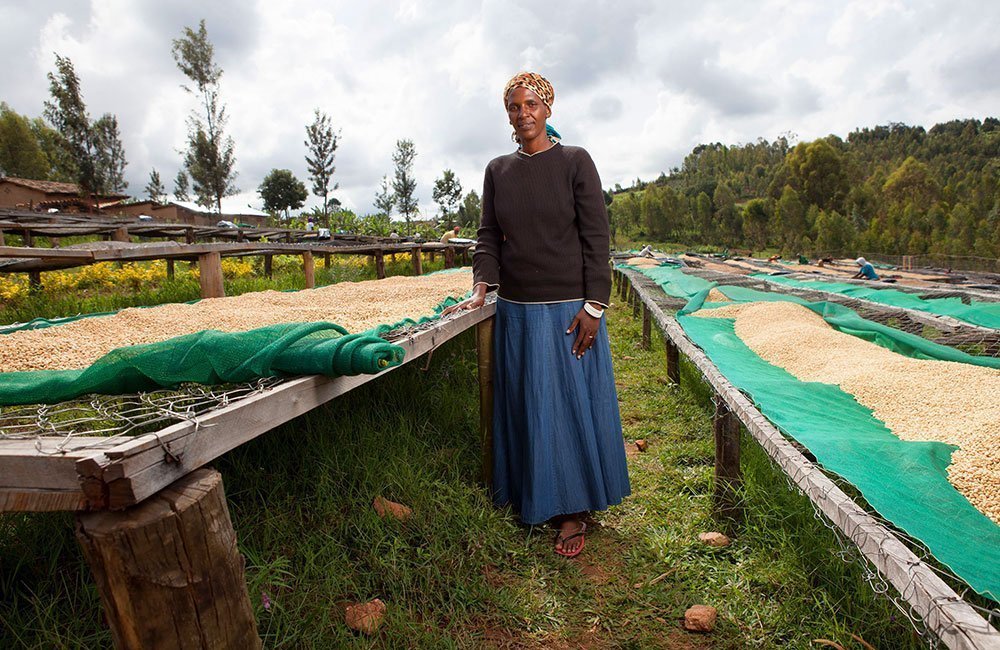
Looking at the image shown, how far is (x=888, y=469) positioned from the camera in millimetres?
1499

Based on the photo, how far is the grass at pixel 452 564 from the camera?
1.52 metres

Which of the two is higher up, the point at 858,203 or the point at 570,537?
the point at 858,203

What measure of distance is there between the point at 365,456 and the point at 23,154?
115 feet

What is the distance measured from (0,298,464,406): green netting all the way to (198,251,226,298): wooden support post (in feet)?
8.96

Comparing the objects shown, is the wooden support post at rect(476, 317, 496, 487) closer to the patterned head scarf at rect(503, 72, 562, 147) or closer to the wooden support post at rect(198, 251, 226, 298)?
the patterned head scarf at rect(503, 72, 562, 147)

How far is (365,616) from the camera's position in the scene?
162 cm

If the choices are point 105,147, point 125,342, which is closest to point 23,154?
point 105,147

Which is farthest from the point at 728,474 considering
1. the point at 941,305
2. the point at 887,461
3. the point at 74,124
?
the point at 74,124

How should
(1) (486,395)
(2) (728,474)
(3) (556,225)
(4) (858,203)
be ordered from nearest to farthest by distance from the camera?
(3) (556,225)
(2) (728,474)
(1) (486,395)
(4) (858,203)

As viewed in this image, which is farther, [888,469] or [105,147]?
[105,147]

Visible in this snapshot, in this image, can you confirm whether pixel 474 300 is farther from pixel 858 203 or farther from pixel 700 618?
pixel 858 203

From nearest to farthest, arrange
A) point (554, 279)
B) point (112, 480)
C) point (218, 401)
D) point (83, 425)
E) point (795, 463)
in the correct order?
point (112, 480), point (218, 401), point (795, 463), point (83, 425), point (554, 279)

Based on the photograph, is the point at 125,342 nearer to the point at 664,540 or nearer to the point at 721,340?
the point at 664,540

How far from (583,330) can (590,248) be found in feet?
0.98
